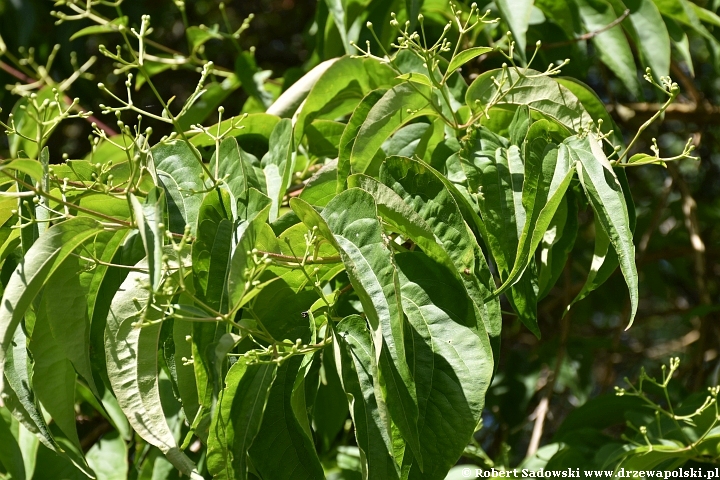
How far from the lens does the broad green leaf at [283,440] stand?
862mm

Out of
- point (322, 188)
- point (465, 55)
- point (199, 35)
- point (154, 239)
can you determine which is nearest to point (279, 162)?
point (322, 188)

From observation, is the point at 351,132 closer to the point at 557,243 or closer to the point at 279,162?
the point at 279,162

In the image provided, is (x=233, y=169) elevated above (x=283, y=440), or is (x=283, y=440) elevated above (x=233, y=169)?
(x=233, y=169)

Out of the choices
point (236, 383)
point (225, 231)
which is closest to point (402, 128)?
point (225, 231)

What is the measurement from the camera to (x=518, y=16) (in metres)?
1.13

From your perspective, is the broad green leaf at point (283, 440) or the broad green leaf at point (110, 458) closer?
the broad green leaf at point (283, 440)

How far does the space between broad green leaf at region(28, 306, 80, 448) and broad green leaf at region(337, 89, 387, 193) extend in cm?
43

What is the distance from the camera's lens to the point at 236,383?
2.67ft

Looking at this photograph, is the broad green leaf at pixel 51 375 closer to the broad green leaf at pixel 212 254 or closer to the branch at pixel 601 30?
the broad green leaf at pixel 212 254

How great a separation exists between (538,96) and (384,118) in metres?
0.22

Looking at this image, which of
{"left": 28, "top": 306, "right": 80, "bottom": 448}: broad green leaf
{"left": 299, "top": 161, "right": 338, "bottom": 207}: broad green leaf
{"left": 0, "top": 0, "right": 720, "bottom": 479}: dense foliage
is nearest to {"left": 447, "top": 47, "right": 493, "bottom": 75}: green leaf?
{"left": 0, "top": 0, "right": 720, "bottom": 479}: dense foliage

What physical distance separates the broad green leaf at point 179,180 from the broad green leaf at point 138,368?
0.09m

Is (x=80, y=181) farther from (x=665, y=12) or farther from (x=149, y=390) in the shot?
(x=665, y=12)

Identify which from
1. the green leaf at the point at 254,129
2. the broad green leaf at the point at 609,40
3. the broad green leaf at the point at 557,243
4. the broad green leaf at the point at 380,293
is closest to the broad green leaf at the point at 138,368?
the broad green leaf at the point at 380,293
